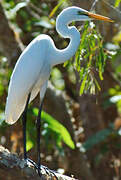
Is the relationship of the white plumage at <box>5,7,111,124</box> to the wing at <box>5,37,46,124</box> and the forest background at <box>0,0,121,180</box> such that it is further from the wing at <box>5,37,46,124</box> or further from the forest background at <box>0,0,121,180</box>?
the forest background at <box>0,0,121,180</box>

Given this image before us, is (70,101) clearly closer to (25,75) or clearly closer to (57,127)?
(57,127)

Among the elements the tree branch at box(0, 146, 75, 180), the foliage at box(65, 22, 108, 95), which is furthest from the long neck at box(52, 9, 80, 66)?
the tree branch at box(0, 146, 75, 180)

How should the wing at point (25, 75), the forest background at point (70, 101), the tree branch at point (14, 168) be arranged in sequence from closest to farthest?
the tree branch at point (14, 168) < the wing at point (25, 75) < the forest background at point (70, 101)

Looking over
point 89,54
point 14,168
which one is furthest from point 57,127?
point 14,168

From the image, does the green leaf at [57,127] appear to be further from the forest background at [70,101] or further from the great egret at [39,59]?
the great egret at [39,59]

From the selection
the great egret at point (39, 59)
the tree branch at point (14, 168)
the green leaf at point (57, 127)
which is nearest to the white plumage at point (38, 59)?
the great egret at point (39, 59)

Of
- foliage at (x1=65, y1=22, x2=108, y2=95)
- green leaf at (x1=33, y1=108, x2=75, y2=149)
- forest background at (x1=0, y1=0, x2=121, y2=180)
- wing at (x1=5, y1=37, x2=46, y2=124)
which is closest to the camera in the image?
wing at (x1=5, y1=37, x2=46, y2=124)

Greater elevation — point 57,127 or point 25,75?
point 57,127

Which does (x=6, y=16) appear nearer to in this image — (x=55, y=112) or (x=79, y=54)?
(x=55, y=112)

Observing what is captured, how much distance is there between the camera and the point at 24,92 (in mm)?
2486

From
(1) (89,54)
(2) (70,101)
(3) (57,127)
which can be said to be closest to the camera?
(1) (89,54)

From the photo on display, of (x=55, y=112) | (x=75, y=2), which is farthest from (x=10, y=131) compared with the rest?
(x=75, y=2)

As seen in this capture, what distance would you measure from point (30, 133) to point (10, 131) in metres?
0.45

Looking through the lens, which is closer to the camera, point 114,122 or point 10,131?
point 10,131
